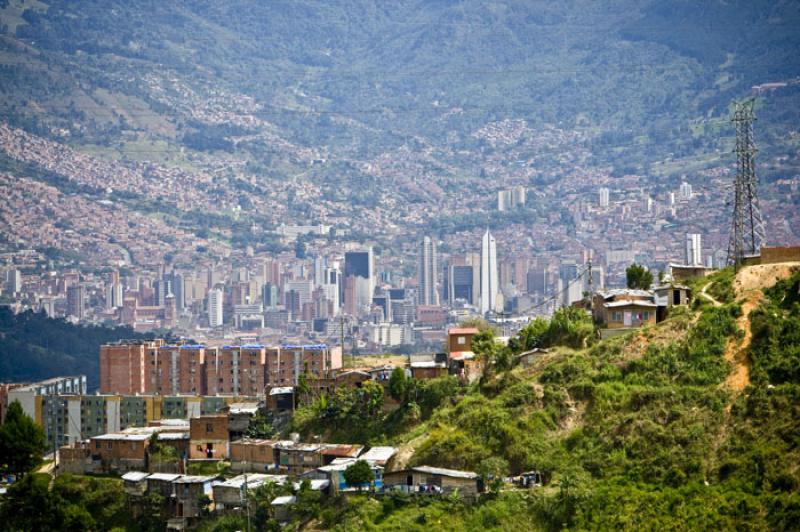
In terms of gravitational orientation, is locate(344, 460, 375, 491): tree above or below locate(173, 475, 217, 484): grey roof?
above


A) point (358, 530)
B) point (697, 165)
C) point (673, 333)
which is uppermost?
point (697, 165)

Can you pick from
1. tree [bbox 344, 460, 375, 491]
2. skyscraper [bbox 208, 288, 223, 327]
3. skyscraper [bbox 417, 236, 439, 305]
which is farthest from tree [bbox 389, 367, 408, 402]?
skyscraper [bbox 417, 236, 439, 305]

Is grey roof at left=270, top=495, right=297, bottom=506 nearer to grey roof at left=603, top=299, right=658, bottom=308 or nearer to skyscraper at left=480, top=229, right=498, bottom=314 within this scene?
grey roof at left=603, top=299, right=658, bottom=308

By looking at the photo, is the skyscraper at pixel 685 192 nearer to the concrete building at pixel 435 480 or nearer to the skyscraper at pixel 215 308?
the skyscraper at pixel 215 308

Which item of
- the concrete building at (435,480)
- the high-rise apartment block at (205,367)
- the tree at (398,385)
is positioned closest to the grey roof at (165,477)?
the tree at (398,385)

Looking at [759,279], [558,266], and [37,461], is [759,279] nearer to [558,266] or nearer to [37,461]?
[37,461]

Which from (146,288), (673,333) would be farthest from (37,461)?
(146,288)

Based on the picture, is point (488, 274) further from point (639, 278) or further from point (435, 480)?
point (435, 480)

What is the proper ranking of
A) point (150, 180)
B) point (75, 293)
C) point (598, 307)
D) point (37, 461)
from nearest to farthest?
1. point (598, 307)
2. point (37, 461)
3. point (75, 293)
4. point (150, 180)
